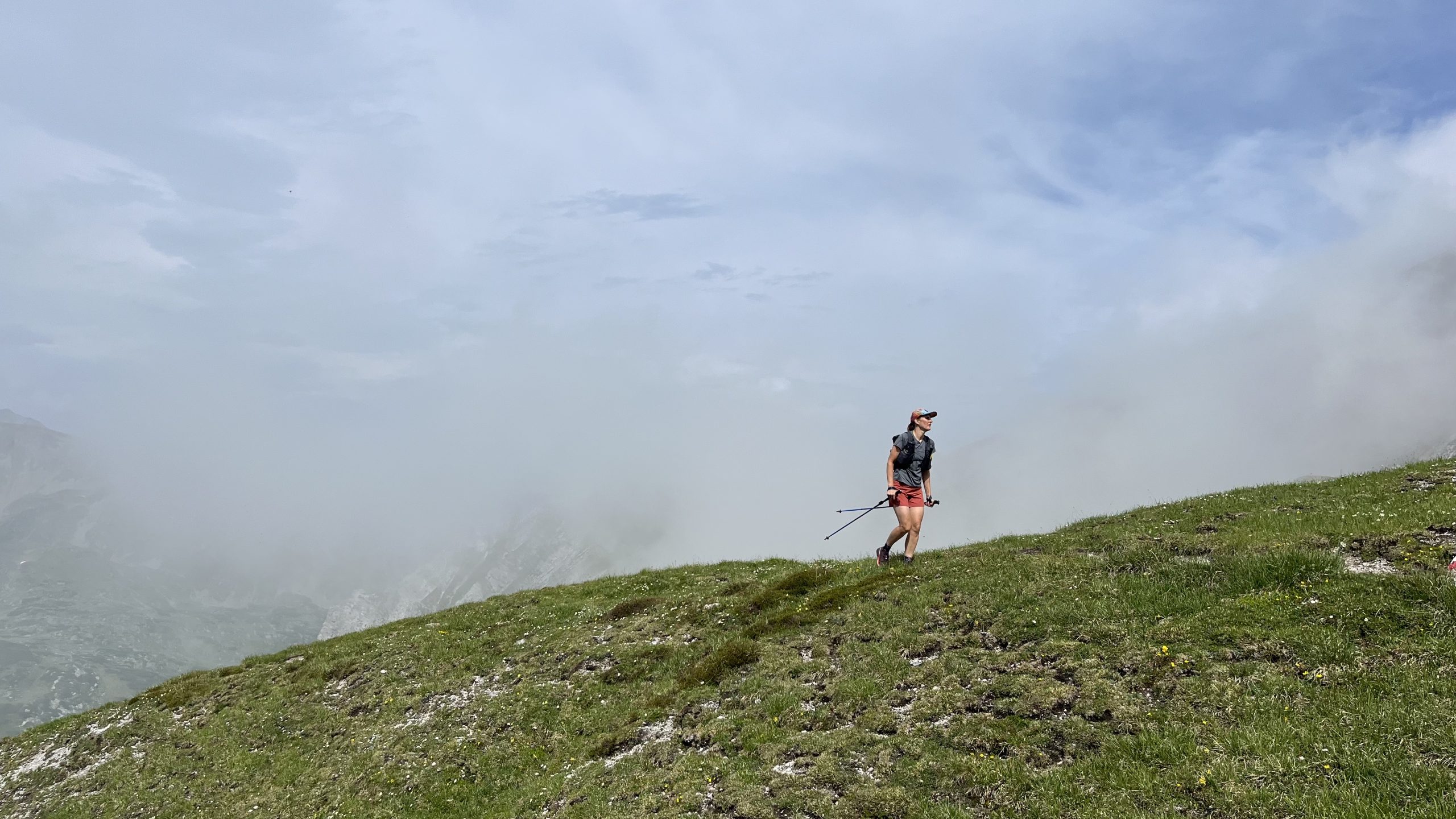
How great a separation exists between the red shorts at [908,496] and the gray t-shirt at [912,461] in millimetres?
110

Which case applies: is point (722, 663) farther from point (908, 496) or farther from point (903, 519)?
point (908, 496)

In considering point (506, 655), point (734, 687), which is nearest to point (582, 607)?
point (506, 655)

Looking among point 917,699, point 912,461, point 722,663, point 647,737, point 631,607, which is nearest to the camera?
point 917,699

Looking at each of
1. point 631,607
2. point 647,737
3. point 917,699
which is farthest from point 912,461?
point 631,607

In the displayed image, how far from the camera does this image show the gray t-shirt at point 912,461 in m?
25.0

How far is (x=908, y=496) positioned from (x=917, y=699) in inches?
384

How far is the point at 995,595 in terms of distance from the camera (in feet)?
68.4

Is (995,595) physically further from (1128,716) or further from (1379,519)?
(1379,519)

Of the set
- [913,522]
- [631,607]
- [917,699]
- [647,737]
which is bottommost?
[647,737]

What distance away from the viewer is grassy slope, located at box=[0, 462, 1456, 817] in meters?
12.0

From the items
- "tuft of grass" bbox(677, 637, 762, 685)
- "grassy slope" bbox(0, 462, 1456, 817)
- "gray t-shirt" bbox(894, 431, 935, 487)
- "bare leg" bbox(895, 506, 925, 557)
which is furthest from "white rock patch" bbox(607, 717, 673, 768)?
"gray t-shirt" bbox(894, 431, 935, 487)

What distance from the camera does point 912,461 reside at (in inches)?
986

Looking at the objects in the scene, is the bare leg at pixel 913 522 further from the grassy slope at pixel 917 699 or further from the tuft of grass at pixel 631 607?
the tuft of grass at pixel 631 607

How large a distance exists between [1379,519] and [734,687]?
1905 centimetres
